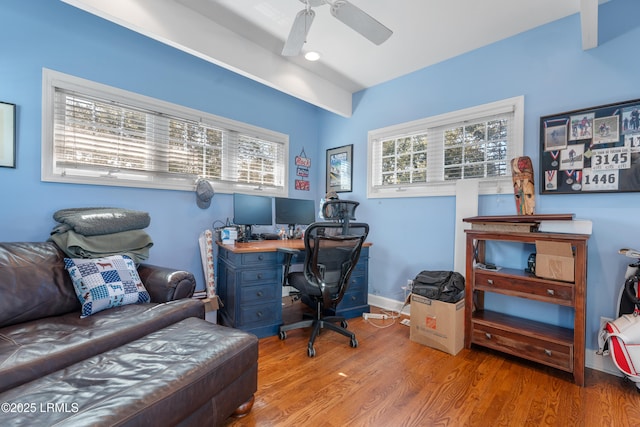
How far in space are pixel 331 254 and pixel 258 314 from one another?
89 cm

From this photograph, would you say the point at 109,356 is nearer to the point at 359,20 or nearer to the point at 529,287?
the point at 359,20

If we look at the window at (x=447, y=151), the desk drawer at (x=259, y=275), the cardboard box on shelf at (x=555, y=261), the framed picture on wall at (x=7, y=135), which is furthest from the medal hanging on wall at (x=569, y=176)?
the framed picture on wall at (x=7, y=135)

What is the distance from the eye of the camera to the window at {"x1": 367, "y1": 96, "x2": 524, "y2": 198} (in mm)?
2533

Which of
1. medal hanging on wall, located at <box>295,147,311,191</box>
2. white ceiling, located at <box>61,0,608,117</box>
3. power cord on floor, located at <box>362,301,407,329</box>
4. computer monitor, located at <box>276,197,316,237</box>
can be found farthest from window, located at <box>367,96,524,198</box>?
power cord on floor, located at <box>362,301,407,329</box>

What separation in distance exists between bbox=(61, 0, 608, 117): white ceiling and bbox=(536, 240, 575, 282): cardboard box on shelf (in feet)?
5.02

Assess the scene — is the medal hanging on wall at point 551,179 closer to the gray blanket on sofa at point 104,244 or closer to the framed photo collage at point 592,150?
the framed photo collage at point 592,150

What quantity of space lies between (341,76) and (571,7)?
6.69ft

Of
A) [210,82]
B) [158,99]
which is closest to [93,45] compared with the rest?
[158,99]

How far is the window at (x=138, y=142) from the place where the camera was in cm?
213

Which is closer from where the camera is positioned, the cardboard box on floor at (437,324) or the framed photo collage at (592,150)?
the framed photo collage at (592,150)

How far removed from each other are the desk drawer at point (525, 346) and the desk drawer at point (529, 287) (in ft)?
0.99

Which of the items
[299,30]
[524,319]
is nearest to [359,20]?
[299,30]

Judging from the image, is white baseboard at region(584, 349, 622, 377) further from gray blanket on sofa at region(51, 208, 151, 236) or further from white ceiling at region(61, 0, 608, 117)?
gray blanket on sofa at region(51, 208, 151, 236)

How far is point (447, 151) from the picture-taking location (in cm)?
293
